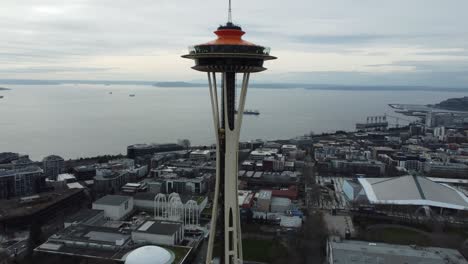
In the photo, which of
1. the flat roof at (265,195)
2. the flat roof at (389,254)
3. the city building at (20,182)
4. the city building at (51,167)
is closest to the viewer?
the flat roof at (389,254)

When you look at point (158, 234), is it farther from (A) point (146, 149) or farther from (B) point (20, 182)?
(A) point (146, 149)

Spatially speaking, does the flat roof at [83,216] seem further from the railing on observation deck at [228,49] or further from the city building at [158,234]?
the railing on observation deck at [228,49]

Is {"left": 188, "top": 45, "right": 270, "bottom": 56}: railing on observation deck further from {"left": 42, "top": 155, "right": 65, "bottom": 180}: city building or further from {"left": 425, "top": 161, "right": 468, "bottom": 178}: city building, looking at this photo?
{"left": 425, "top": 161, "right": 468, "bottom": 178}: city building

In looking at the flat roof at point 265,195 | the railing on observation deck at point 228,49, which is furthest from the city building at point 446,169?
the railing on observation deck at point 228,49

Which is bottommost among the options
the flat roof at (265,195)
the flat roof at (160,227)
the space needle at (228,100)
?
the flat roof at (160,227)

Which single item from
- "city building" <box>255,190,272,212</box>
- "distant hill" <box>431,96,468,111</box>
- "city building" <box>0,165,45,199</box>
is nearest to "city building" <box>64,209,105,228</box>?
"city building" <box>0,165,45,199</box>

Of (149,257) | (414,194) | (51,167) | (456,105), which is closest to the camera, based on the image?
(149,257)

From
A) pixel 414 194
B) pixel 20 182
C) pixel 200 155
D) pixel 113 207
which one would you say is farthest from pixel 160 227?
pixel 200 155
